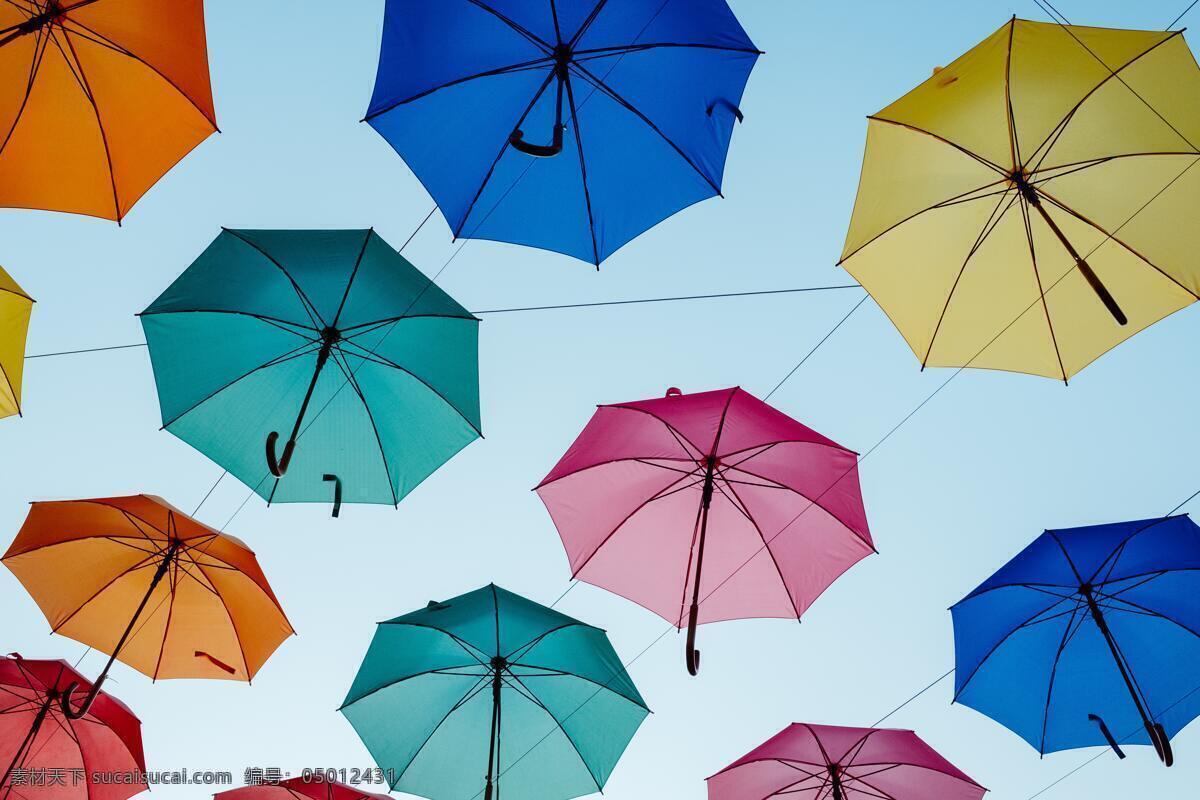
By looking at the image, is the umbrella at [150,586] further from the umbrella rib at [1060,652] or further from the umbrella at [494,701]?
the umbrella rib at [1060,652]

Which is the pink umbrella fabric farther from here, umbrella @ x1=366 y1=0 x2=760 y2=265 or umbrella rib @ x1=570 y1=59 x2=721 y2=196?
umbrella rib @ x1=570 y1=59 x2=721 y2=196

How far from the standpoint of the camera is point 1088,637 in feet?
24.2

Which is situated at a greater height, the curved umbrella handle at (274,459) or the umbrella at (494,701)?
the curved umbrella handle at (274,459)

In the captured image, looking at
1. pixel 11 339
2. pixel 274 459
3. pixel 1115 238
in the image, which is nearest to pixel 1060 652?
pixel 1115 238

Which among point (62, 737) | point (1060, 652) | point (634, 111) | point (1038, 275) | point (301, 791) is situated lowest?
point (301, 791)

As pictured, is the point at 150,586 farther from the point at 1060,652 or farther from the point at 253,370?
the point at 1060,652

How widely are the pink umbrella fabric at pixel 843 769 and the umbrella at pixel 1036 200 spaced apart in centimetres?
307

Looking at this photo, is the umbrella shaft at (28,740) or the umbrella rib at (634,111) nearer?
the umbrella rib at (634,111)

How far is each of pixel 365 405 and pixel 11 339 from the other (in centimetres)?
240

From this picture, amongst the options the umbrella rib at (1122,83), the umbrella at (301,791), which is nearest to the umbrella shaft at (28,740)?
the umbrella at (301,791)

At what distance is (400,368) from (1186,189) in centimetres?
509

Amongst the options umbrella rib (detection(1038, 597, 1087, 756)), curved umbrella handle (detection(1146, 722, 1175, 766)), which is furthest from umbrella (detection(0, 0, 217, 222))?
curved umbrella handle (detection(1146, 722, 1175, 766))

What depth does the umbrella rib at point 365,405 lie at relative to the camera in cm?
689

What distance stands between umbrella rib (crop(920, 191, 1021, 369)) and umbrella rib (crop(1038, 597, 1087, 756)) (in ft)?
7.33
